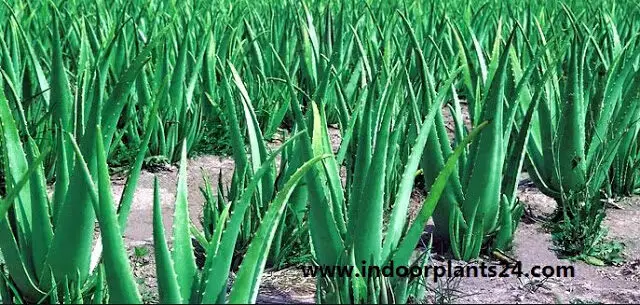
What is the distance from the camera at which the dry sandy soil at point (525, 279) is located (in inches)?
58.8

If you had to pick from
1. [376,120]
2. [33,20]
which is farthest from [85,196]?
[33,20]

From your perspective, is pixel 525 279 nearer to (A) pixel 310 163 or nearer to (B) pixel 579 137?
(B) pixel 579 137

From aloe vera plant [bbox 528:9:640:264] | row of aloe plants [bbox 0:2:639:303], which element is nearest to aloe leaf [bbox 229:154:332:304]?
row of aloe plants [bbox 0:2:639:303]

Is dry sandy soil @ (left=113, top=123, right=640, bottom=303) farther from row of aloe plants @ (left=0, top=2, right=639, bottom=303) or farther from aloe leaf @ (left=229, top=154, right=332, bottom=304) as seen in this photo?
aloe leaf @ (left=229, top=154, right=332, bottom=304)

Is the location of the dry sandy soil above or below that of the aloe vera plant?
below

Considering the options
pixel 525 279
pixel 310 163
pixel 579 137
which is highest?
pixel 579 137

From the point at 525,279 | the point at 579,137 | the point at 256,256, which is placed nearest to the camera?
the point at 256,256

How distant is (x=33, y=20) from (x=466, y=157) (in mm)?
1915

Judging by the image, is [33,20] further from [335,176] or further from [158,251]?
[158,251]

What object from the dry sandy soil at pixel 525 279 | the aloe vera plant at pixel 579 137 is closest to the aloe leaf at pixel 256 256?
the dry sandy soil at pixel 525 279

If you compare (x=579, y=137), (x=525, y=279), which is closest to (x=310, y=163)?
(x=525, y=279)

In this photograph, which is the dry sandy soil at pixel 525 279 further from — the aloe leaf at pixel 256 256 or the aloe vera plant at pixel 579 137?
the aloe leaf at pixel 256 256

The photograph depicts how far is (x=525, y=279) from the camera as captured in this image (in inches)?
62.7

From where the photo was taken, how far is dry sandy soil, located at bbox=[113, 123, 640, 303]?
1494mm
